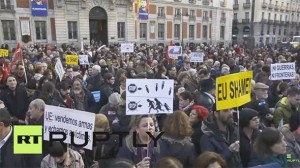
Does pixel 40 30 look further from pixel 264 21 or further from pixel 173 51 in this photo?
pixel 264 21

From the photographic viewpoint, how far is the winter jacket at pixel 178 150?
3.32 metres

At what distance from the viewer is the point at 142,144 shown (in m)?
3.50

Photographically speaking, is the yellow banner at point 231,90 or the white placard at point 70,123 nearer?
the white placard at point 70,123

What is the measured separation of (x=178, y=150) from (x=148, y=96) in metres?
0.77

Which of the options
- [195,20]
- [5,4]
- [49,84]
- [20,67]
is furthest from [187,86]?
[195,20]

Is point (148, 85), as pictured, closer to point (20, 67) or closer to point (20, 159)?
point (20, 159)

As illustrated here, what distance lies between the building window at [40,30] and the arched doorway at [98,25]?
17.7ft

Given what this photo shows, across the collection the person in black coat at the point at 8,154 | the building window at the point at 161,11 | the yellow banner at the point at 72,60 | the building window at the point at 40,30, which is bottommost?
the person in black coat at the point at 8,154

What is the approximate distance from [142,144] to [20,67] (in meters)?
5.20

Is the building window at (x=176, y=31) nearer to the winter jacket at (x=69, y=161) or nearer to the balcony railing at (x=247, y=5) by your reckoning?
the balcony railing at (x=247, y=5)

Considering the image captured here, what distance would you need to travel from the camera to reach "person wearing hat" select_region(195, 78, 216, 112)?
5.26 metres

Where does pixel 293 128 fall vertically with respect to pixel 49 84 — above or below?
below

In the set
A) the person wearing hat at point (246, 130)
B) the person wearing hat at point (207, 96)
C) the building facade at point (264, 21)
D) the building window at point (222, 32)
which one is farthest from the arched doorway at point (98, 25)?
the person wearing hat at point (246, 130)

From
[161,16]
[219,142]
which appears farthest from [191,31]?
[219,142]
